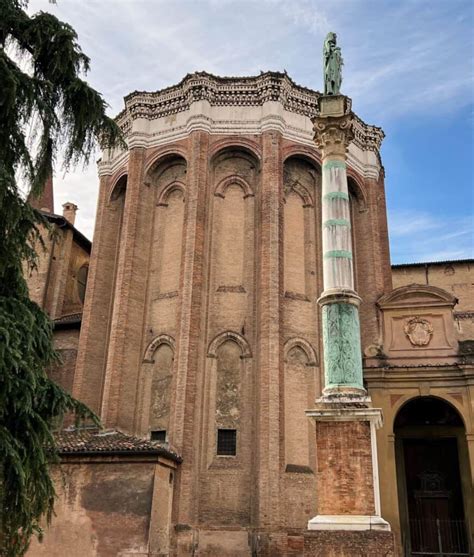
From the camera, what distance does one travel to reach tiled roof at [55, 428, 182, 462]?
14867mm

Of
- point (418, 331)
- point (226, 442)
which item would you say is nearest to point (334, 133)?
Result: point (418, 331)

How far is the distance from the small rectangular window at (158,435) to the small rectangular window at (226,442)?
5.18 ft

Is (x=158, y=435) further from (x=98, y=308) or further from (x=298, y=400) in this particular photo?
(x=98, y=308)

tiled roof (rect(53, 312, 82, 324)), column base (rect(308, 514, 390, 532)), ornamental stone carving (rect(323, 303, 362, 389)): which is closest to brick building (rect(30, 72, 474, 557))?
tiled roof (rect(53, 312, 82, 324))

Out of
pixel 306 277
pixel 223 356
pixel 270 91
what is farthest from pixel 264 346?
pixel 270 91

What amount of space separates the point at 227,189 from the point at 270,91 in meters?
3.43

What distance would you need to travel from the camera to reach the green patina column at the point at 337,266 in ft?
33.2

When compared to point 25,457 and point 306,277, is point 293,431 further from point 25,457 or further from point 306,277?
point 25,457

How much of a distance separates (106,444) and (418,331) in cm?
857

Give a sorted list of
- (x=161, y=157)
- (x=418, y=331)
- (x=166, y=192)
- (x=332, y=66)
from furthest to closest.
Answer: (x=166, y=192), (x=161, y=157), (x=418, y=331), (x=332, y=66)

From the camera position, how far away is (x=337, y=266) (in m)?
10.9

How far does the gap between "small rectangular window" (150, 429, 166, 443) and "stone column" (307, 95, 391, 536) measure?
8.67 m

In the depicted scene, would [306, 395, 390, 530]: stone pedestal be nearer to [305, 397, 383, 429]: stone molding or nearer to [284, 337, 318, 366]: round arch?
[305, 397, 383, 429]: stone molding

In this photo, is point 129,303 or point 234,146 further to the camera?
point 234,146
